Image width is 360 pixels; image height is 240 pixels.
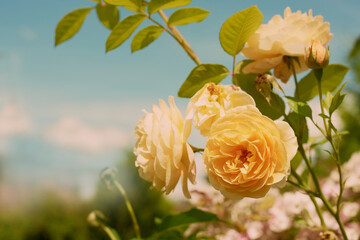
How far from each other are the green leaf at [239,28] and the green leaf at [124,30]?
17 centimetres

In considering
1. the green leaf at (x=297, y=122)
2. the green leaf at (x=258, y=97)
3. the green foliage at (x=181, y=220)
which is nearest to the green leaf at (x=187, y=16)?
the green leaf at (x=258, y=97)

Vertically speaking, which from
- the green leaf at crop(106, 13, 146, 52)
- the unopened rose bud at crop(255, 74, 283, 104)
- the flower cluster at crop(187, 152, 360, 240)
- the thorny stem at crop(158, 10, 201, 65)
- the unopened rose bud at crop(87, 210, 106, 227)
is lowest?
the flower cluster at crop(187, 152, 360, 240)

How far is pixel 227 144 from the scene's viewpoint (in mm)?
435

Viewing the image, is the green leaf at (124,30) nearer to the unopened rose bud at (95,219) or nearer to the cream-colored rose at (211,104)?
the cream-colored rose at (211,104)

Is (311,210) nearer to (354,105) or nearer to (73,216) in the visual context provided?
(73,216)

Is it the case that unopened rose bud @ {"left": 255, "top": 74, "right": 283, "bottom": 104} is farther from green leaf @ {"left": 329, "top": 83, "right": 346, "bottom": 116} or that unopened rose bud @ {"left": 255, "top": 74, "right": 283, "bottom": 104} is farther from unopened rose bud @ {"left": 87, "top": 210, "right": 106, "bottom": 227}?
unopened rose bud @ {"left": 87, "top": 210, "right": 106, "bottom": 227}

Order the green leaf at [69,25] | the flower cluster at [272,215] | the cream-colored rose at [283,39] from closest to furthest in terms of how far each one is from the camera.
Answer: the cream-colored rose at [283,39] → the green leaf at [69,25] → the flower cluster at [272,215]

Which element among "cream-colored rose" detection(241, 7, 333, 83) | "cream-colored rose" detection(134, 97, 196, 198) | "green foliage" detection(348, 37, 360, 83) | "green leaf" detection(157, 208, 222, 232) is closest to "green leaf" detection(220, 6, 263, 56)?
"cream-colored rose" detection(241, 7, 333, 83)

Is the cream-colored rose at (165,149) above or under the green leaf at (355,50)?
above

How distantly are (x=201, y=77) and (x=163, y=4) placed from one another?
0.15 metres

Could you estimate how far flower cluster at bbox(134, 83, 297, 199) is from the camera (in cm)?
42

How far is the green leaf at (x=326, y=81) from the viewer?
23.7 inches

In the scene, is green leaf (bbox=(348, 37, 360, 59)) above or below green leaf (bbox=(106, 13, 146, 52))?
below

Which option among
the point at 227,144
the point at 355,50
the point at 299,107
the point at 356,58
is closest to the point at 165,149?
the point at 227,144
